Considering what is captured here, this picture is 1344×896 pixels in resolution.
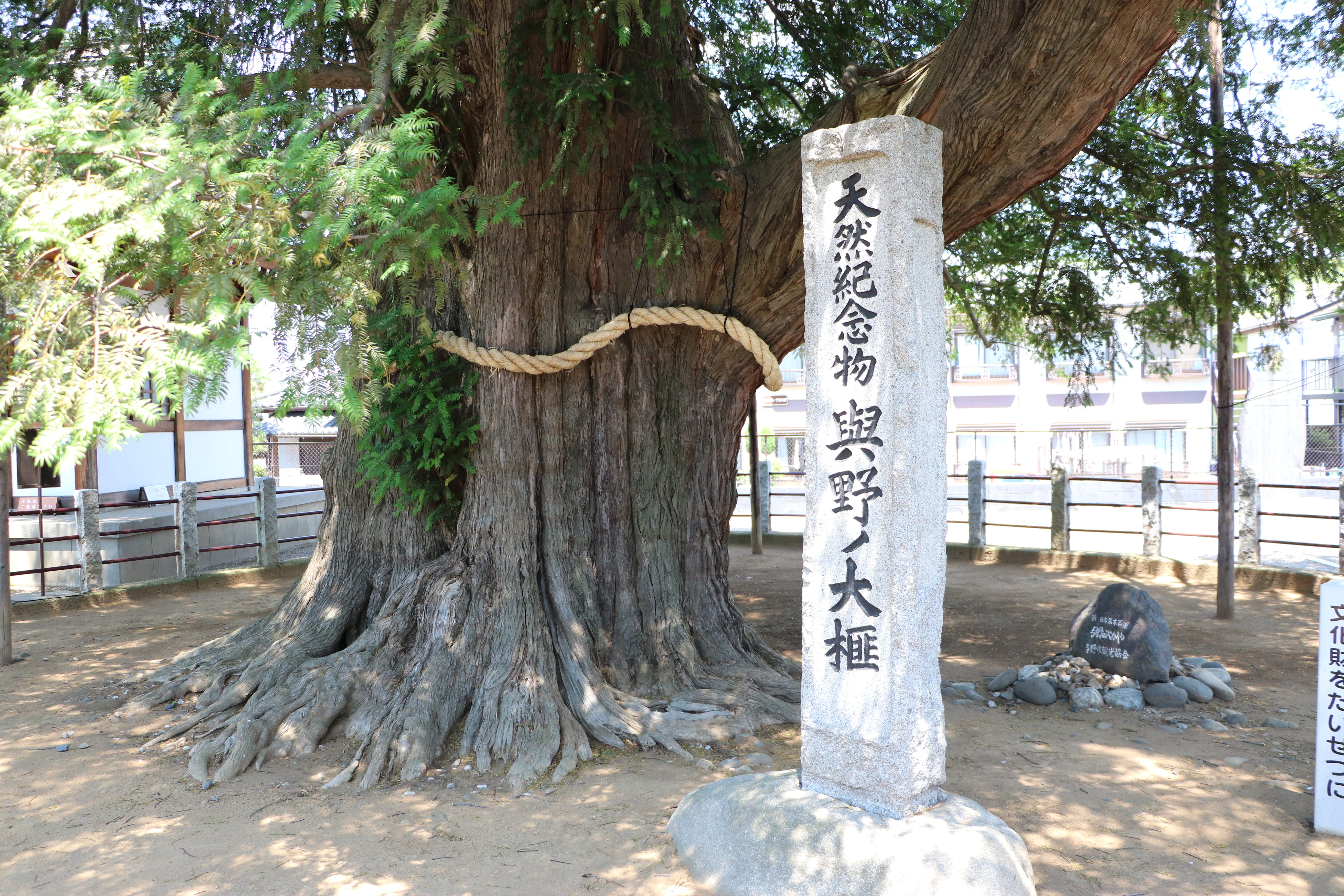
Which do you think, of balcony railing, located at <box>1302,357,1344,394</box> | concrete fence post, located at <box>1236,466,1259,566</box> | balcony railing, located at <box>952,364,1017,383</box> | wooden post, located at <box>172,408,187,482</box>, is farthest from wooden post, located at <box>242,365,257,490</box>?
balcony railing, located at <box>1302,357,1344,394</box>

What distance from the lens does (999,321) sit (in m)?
9.09

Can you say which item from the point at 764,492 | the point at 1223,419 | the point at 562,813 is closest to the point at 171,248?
the point at 562,813

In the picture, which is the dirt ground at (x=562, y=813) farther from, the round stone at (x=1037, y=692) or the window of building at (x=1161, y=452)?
the window of building at (x=1161, y=452)

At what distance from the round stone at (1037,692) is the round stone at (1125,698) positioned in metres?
0.28

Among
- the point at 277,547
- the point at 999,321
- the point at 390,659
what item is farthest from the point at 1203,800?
the point at 277,547

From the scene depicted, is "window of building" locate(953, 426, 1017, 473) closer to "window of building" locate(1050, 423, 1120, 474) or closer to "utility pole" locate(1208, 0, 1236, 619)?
"window of building" locate(1050, 423, 1120, 474)

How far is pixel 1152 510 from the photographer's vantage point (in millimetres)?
→ 9766

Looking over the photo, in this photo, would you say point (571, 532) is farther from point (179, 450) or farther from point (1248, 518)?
point (179, 450)

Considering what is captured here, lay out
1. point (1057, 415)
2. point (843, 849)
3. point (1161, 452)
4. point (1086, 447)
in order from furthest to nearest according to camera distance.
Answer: point (1057, 415)
point (1086, 447)
point (1161, 452)
point (843, 849)

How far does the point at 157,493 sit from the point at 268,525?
2.81 m

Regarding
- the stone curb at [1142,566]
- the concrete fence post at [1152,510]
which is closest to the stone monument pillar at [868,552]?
the stone curb at [1142,566]

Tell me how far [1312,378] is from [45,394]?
2083cm

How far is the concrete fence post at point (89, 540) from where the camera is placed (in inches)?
344

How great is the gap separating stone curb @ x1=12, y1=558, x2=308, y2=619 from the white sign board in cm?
852
